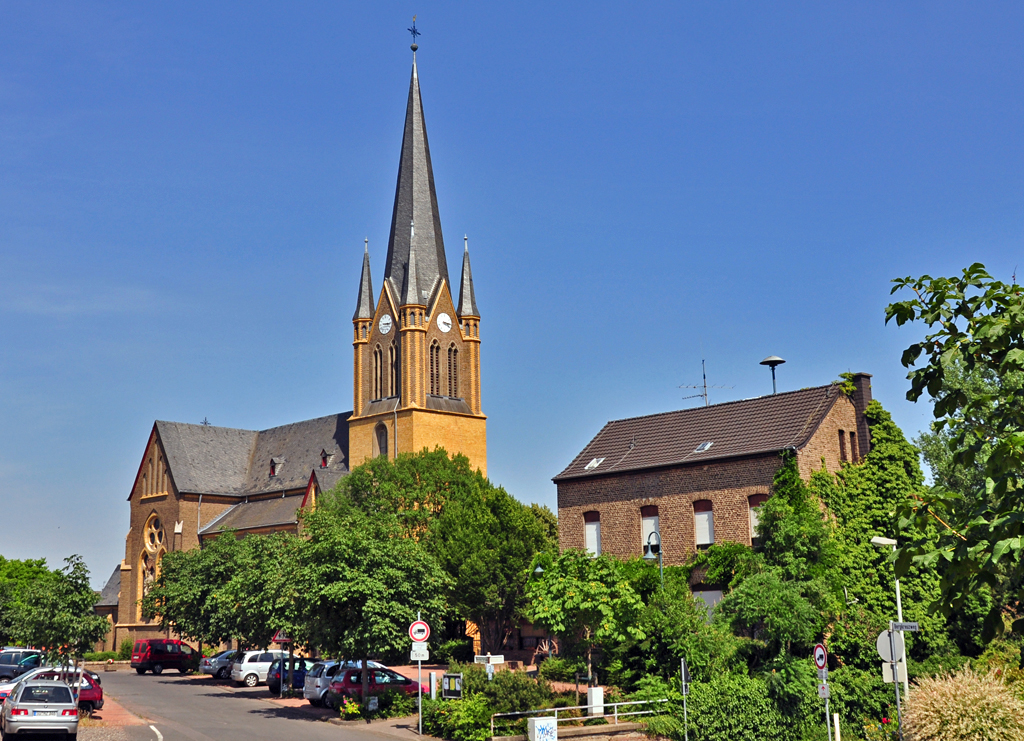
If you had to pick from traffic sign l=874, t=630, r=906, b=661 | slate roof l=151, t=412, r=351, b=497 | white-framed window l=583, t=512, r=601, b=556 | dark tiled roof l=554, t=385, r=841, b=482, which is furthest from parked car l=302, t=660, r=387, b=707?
slate roof l=151, t=412, r=351, b=497

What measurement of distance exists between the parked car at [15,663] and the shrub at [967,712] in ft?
115

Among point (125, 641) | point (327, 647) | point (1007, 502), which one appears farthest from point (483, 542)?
point (1007, 502)

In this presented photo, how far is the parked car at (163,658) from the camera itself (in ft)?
186

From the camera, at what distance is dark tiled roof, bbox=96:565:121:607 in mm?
89375

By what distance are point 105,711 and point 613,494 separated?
19.3 metres

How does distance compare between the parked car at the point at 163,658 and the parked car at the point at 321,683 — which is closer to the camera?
the parked car at the point at 321,683

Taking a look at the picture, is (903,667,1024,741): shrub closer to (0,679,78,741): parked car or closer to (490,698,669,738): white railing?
(490,698,669,738): white railing

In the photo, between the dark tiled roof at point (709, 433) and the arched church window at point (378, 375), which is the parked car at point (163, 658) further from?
the dark tiled roof at point (709, 433)

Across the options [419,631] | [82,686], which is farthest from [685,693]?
[82,686]

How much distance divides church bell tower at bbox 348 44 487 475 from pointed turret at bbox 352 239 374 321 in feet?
0.26

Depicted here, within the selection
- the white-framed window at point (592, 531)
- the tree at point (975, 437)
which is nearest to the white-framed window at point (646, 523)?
the white-framed window at point (592, 531)

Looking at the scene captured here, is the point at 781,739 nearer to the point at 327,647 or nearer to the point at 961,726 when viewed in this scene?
the point at 961,726

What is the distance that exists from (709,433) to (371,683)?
15.2 meters

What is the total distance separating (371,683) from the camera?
34188 mm
